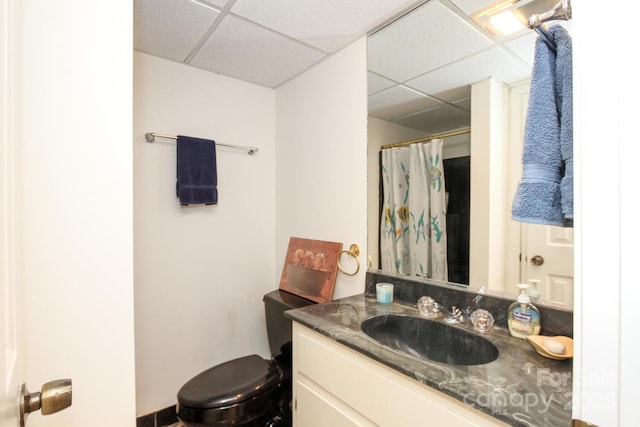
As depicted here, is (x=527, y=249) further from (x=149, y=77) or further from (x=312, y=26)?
(x=149, y=77)

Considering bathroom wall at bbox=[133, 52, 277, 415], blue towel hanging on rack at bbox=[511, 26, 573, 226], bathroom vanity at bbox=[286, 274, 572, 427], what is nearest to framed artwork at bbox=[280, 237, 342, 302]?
bathroom wall at bbox=[133, 52, 277, 415]

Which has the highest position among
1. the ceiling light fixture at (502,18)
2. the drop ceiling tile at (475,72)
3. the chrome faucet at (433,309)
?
the ceiling light fixture at (502,18)

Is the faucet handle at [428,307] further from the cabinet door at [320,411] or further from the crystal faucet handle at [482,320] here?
the cabinet door at [320,411]

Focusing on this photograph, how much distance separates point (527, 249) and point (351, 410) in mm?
836

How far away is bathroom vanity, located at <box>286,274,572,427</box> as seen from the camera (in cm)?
66

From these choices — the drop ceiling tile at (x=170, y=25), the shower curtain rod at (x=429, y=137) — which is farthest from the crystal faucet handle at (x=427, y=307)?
the drop ceiling tile at (x=170, y=25)

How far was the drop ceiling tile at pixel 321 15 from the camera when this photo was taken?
1.28 m

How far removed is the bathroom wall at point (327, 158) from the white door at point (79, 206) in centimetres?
105

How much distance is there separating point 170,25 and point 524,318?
193cm

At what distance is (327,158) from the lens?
1747 millimetres

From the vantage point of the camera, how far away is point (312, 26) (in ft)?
4.70

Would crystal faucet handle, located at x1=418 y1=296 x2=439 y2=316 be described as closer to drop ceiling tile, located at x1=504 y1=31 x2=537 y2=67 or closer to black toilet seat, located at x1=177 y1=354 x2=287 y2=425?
black toilet seat, located at x1=177 y1=354 x2=287 y2=425

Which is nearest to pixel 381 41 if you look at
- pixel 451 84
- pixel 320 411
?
pixel 451 84

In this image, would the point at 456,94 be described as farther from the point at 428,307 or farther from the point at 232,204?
the point at 232,204
